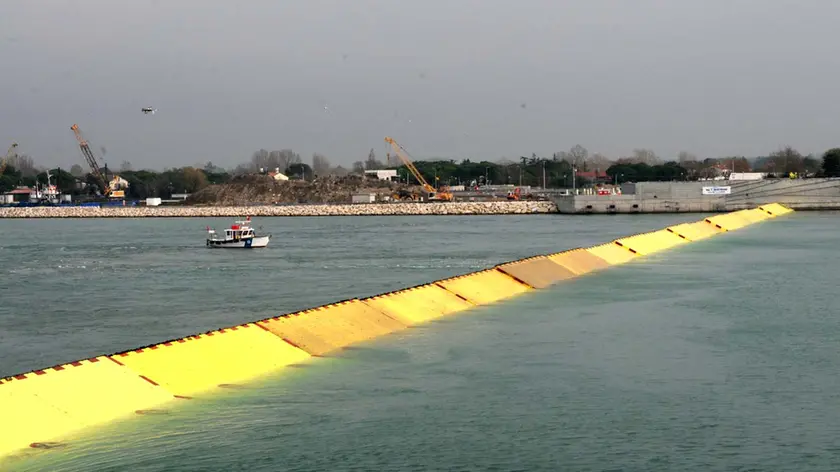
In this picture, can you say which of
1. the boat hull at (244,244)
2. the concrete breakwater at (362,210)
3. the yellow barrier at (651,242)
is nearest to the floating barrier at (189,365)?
the yellow barrier at (651,242)

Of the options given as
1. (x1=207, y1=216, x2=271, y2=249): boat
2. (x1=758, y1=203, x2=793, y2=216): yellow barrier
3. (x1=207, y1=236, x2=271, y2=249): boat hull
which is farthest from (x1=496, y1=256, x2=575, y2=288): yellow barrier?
(x1=758, y1=203, x2=793, y2=216): yellow barrier

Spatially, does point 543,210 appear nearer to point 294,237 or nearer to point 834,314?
point 294,237

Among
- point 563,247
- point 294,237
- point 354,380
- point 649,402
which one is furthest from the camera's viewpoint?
point 294,237

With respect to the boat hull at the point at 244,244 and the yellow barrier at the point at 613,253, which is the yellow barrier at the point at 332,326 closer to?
the yellow barrier at the point at 613,253

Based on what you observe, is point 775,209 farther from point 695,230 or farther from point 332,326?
point 332,326

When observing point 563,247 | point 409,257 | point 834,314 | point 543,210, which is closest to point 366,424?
point 834,314

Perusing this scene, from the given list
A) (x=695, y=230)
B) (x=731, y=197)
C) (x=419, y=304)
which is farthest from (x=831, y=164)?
(x=419, y=304)
